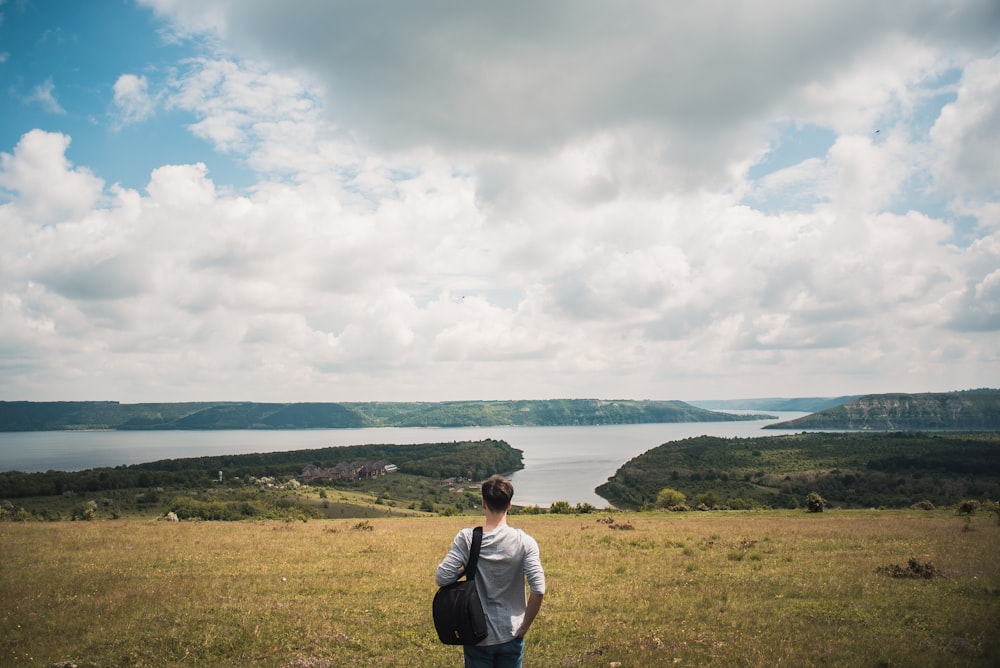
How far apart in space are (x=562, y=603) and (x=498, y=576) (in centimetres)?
1048

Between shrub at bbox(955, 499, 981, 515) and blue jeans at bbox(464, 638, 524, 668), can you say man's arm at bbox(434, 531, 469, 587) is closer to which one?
blue jeans at bbox(464, 638, 524, 668)

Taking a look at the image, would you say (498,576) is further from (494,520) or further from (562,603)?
(562,603)

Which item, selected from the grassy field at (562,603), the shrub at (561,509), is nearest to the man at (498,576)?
the grassy field at (562,603)

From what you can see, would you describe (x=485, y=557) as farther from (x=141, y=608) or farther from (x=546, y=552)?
(x=546, y=552)

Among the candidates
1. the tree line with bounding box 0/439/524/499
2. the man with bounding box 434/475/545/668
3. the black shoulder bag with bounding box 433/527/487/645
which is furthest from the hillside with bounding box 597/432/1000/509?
the black shoulder bag with bounding box 433/527/487/645

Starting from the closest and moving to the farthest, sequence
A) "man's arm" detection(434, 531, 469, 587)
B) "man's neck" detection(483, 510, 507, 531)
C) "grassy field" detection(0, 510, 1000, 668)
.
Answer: "man's arm" detection(434, 531, 469, 587) < "man's neck" detection(483, 510, 507, 531) < "grassy field" detection(0, 510, 1000, 668)

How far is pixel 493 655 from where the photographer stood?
6.21m

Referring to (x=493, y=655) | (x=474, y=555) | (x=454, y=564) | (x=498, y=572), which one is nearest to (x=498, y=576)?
(x=498, y=572)

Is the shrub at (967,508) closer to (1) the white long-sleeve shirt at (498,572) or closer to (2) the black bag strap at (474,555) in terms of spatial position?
(1) the white long-sleeve shirt at (498,572)

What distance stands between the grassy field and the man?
5.78 m

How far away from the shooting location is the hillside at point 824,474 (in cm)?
10081

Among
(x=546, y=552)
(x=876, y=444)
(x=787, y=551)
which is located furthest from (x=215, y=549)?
(x=876, y=444)

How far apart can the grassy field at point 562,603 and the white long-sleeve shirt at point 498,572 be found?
232 inches

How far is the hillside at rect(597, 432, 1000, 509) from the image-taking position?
10081cm
